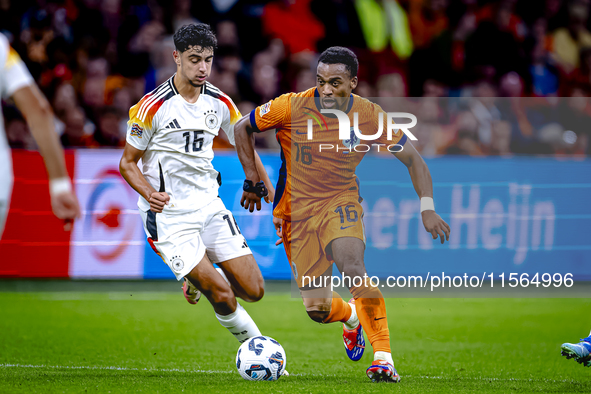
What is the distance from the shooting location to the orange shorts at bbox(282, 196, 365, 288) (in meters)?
5.34

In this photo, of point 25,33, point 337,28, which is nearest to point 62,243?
point 25,33

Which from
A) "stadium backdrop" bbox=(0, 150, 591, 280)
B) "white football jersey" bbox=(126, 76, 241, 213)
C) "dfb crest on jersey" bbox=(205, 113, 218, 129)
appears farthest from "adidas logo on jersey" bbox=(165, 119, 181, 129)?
"stadium backdrop" bbox=(0, 150, 591, 280)

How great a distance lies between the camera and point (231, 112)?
5863 millimetres

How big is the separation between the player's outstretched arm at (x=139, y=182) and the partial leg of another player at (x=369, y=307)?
4.25 feet

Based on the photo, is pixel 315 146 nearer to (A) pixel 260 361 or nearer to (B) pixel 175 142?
(B) pixel 175 142

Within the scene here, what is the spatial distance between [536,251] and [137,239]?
5254 mm

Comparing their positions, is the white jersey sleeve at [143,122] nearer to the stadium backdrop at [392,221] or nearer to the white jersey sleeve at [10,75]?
the white jersey sleeve at [10,75]

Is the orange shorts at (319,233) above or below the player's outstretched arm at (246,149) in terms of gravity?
below

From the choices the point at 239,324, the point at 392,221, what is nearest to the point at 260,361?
the point at 239,324

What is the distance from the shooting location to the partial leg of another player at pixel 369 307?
5.05 m

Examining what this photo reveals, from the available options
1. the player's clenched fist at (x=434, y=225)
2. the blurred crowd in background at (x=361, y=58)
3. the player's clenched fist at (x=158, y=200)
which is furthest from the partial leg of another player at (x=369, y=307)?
the blurred crowd in background at (x=361, y=58)

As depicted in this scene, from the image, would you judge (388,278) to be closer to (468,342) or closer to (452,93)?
(468,342)

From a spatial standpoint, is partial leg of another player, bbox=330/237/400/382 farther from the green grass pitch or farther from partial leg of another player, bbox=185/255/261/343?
partial leg of another player, bbox=185/255/261/343

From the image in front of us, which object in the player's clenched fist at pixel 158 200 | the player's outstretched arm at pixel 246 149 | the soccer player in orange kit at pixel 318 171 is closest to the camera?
the player's clenched fist at pixel 158 200
